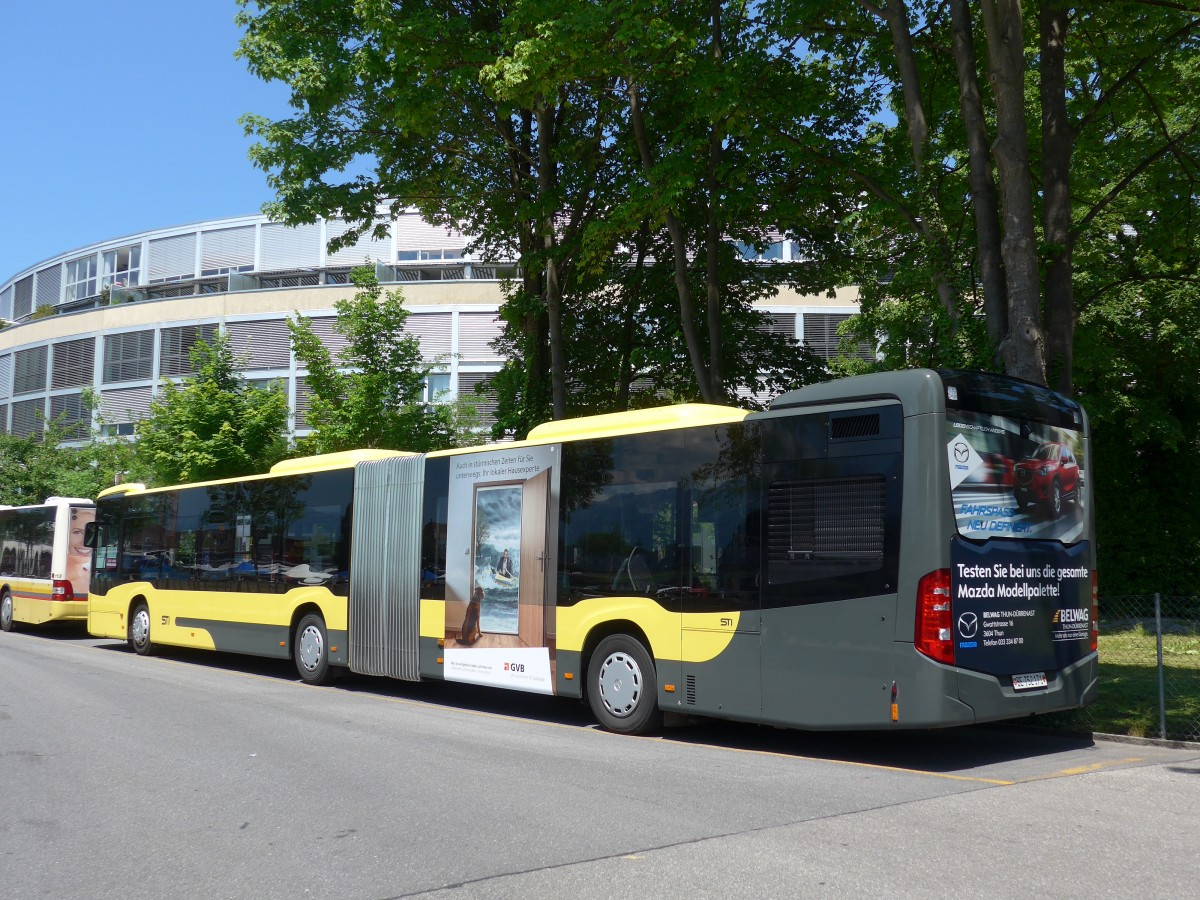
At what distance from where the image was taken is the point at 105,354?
59.5m

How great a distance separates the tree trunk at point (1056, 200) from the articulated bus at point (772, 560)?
283 centimetres

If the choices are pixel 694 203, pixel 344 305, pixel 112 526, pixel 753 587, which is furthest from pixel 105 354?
pixel 753 587

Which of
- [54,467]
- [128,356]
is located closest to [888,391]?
[54,467]

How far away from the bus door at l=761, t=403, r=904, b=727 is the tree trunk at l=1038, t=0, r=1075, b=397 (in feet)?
15.0

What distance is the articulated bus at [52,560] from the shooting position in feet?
81.0

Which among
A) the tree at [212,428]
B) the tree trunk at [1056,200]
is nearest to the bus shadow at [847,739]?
the tree trunk at [1056,200]

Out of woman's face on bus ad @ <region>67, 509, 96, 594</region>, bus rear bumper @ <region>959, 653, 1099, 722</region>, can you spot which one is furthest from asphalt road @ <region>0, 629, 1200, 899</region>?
woman's face on bus ad @ <region>67, 509, 96, 594</region>

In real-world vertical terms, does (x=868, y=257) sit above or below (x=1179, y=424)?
above

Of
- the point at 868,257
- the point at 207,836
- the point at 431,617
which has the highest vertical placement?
the point at 868,257

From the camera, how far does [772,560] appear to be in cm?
973

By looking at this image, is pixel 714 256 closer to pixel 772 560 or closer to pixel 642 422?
pixel 642 422

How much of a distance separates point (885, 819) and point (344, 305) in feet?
75.4

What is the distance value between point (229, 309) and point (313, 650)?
143ft

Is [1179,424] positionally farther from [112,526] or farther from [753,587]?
[112,526]
